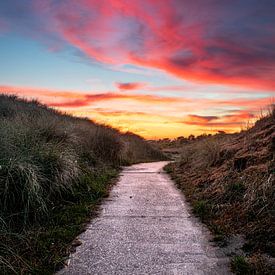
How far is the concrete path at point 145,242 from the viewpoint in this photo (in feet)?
13.4

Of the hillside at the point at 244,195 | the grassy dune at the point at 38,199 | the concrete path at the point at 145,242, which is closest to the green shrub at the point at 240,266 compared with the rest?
the hillside at the point at 244,195

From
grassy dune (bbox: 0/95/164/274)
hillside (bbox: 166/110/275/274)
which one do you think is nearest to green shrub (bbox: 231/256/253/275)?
hillside (bbox: 166/110/275/274)

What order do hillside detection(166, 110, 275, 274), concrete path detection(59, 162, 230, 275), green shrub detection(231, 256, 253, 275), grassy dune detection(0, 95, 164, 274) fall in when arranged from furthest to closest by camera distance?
1. hillside detection(166, 110, 275, 274)
2. grassy dune detection(0, 95, 164, 274)
3. concrete path detection(59, 162, 230, 275)
4. green shrub detection(231, 256, 253, 275)

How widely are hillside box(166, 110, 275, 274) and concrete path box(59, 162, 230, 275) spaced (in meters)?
0.29

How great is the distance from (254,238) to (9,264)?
305 centimetres

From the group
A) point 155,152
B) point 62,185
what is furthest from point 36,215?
point 155,152

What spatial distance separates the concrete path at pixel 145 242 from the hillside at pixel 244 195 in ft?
0.95

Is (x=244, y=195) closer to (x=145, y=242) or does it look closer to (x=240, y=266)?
(x=145, y=242)

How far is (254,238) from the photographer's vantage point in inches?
189

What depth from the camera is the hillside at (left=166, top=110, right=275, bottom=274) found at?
4.49 meters

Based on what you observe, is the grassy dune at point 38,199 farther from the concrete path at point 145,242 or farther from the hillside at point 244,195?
the hillside at point 244,195

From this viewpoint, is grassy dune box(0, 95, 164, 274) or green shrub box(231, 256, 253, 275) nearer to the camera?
green shrub box(231, 256, 253, 275)

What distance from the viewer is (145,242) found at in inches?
192

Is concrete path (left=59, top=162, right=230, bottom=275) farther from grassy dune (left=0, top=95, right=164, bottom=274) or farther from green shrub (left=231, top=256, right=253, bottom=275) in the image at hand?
grassy dune (left=0, top=95, right=164, bottom=274)
